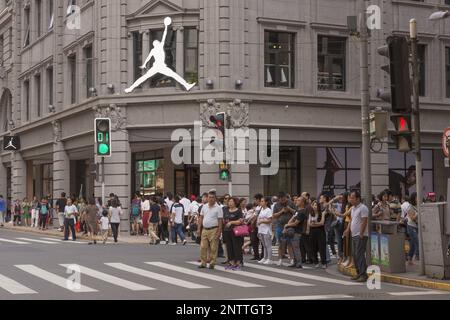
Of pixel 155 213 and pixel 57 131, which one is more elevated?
pixel 57 131

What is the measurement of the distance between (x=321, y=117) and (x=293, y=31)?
4.09 m

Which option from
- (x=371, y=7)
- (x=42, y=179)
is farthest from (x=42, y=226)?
(x=371, y=7)

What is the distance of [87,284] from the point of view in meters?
14.6

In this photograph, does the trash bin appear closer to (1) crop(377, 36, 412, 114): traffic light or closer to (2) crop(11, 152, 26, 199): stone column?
(1) crop(377, 36, 412, 114): traffic light

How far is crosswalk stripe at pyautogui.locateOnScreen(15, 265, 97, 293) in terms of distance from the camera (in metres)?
13.8

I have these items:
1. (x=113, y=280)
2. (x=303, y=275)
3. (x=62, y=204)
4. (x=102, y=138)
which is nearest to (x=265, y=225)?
(x=303, y=275)

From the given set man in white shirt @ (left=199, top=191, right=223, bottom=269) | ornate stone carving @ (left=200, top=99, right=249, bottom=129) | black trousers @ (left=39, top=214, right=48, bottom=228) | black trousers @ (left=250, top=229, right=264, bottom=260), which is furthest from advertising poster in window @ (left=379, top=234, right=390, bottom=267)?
black trousers @ (left=39, top=214, right=48, bottom=228)

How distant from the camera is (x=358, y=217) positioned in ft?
52.6

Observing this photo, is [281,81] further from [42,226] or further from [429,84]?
[42,226]

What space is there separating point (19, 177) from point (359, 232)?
35.0 metres

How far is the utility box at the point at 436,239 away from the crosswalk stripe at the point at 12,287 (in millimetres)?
8238

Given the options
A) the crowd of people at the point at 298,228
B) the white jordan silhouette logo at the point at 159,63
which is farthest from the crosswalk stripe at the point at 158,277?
the white jordan silhouette logo at the point at 159,63

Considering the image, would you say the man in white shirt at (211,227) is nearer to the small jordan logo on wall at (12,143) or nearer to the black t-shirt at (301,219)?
the black t-shirt at (301,219)

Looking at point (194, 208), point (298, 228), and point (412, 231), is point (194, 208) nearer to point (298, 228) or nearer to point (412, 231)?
point (298, 228)
